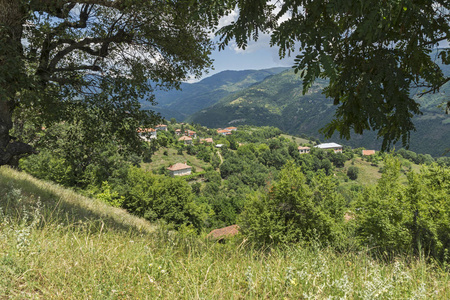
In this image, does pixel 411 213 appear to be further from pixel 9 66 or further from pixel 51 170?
pixel 51 170

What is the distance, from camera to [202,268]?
2486 millimetres

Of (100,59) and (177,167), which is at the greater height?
(100,59)

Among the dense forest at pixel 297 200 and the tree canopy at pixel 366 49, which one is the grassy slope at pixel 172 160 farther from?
the tree canopy at pixel 366 49

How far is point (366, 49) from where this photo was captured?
308 centimetres

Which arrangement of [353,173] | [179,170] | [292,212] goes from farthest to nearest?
1. [353,173]
2. [179,170]
3. [292,212]

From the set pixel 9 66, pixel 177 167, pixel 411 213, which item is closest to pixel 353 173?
pixel 177 167

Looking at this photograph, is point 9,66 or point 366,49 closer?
point 366,49

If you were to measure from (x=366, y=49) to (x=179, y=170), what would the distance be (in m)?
84.2

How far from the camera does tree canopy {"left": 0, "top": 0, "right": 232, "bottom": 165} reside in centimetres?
451

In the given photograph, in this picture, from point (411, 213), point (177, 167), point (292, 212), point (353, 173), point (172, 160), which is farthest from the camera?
point (353, 173)

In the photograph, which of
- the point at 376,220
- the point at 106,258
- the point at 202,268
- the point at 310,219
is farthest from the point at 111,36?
the point at 376,220

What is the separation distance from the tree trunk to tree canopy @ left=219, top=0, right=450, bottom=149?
342cm

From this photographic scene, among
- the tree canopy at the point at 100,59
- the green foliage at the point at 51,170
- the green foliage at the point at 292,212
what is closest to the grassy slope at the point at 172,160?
the green foliage at the point at 51,170

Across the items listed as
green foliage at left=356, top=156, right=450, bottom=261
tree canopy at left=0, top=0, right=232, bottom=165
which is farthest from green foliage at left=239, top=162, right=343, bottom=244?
tree canopy at left=0, top=0, right=232, bottom=165
